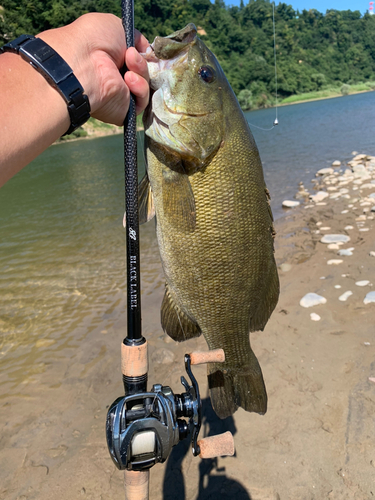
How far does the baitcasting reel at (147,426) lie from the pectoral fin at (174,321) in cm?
58

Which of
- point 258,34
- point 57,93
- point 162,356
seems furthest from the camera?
point 258,34

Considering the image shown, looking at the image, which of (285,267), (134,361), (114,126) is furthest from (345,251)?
(114,126)

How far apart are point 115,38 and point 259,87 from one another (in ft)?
242

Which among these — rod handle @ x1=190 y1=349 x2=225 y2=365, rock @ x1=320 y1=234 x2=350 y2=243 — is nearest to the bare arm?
rod handle @ x1=190 y1=349 x2=225 y2=365

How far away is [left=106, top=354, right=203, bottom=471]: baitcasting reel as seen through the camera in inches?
53.1

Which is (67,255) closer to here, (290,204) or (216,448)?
(290,204)

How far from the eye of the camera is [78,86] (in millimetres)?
1262

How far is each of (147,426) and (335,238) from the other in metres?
5.79

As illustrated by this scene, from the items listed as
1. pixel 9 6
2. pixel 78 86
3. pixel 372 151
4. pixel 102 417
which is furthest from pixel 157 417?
pixel 9 6

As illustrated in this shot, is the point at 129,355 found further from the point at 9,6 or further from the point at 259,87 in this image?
the point at 9,6

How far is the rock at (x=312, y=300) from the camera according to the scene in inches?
172

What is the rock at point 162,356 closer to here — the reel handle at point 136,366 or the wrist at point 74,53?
the reel handle at point 136,366

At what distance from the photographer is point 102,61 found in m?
1.40

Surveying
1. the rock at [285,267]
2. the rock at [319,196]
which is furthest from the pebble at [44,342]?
the rock at [319,196]
